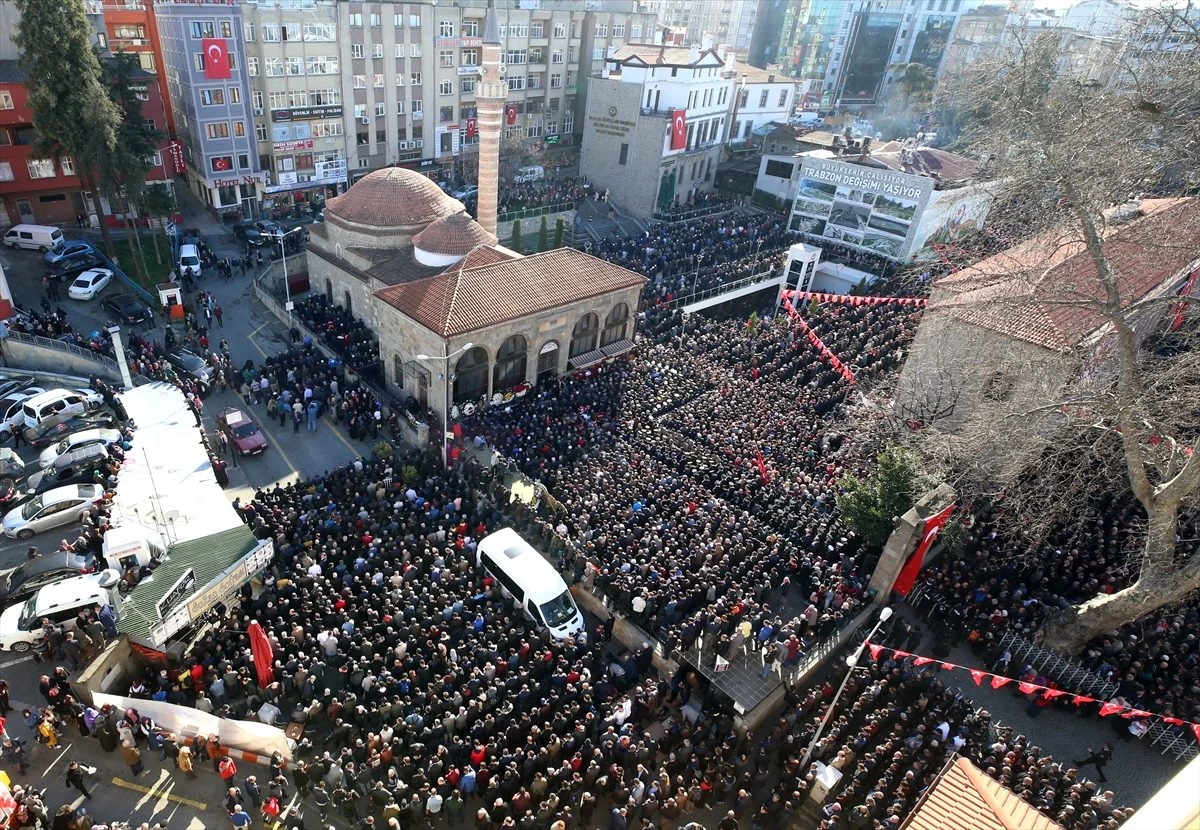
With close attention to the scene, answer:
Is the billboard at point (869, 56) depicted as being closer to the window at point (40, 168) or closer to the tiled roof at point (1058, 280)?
the tiled roof at point (1058, 280)

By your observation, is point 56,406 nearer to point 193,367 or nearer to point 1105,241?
point 193,367

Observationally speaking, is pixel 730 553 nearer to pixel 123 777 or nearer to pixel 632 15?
pixel 123 777

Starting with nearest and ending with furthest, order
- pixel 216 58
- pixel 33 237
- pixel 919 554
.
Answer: pixel 919 554, pixel 33 237, pixel 216 58

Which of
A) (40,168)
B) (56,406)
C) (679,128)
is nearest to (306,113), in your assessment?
(40,168)

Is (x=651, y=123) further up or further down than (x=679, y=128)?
further up

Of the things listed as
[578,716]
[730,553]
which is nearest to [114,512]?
[578,716]
